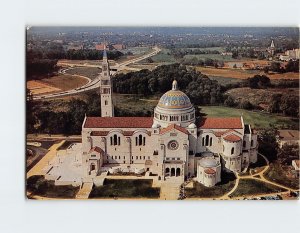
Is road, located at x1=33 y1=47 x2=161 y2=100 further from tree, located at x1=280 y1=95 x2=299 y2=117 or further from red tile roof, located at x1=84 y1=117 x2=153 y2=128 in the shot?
tree, located at x1=280 y1=95 x2=299 y2=117

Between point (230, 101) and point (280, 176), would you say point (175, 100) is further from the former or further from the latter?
point (280, 176)

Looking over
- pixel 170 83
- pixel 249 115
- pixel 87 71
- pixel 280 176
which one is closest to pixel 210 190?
pixel 280 176

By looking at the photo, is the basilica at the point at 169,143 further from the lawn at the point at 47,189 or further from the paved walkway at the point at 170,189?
the lawn at the point at 47,189

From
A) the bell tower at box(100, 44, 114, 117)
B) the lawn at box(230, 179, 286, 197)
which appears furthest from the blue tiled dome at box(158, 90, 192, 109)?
the lawn at box(230, 179, 286, 197)

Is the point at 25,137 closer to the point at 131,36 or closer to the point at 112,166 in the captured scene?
the point at 112,166

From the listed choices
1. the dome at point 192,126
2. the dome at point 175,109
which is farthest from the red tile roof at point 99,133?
the dome at point 192,126

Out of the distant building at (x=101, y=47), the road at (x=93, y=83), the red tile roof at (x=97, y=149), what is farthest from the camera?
the road at (x=93, y=83)
